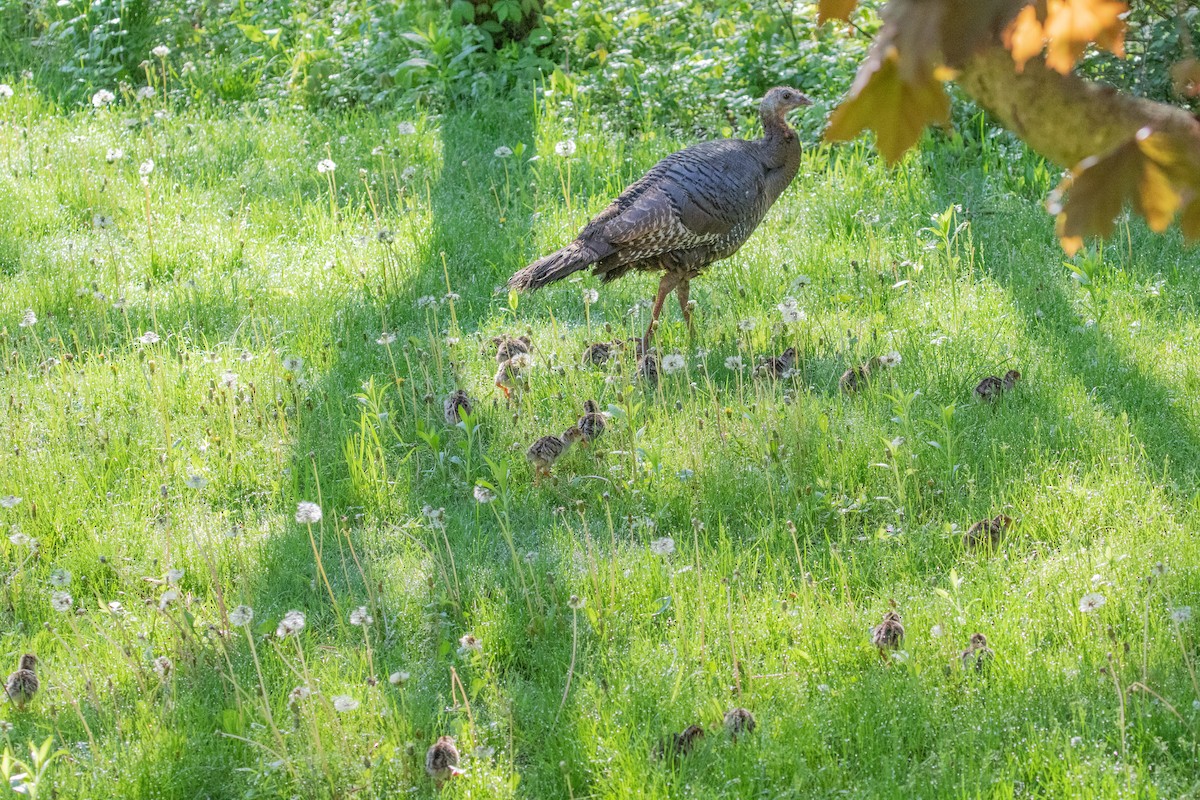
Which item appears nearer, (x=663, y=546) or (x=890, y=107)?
(x=890, y=107)

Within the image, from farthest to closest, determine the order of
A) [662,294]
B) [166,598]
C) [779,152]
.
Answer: [779,152]
[662,294]
[166,598]

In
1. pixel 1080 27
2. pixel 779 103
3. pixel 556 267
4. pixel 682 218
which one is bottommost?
pixel 556 267

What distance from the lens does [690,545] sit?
4.45 metres

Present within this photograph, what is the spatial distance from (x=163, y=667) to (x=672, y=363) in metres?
2.43

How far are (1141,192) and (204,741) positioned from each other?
298cm

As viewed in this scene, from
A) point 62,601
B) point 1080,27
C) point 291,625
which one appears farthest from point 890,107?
point 62,601

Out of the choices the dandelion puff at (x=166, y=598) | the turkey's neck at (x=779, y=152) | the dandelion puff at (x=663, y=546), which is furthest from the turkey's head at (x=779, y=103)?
the dandelion puff at (x=166, y=598)

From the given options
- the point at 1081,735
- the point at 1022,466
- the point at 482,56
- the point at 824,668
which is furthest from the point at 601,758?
the point at 482,56

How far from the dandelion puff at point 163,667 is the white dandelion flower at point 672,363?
2.32m

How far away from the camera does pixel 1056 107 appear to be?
6.16ft

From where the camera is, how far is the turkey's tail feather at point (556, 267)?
5719 mm

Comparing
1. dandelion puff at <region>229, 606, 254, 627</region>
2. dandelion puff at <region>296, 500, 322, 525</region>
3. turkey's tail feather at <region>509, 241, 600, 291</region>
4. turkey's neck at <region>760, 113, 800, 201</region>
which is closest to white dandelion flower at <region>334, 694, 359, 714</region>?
dandelion puff at <region>229, 606, 254, 627</region>

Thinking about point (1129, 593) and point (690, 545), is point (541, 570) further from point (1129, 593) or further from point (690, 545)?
point (1129, 593)

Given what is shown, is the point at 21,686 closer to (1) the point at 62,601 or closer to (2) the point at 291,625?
(1) the point at 62,601
